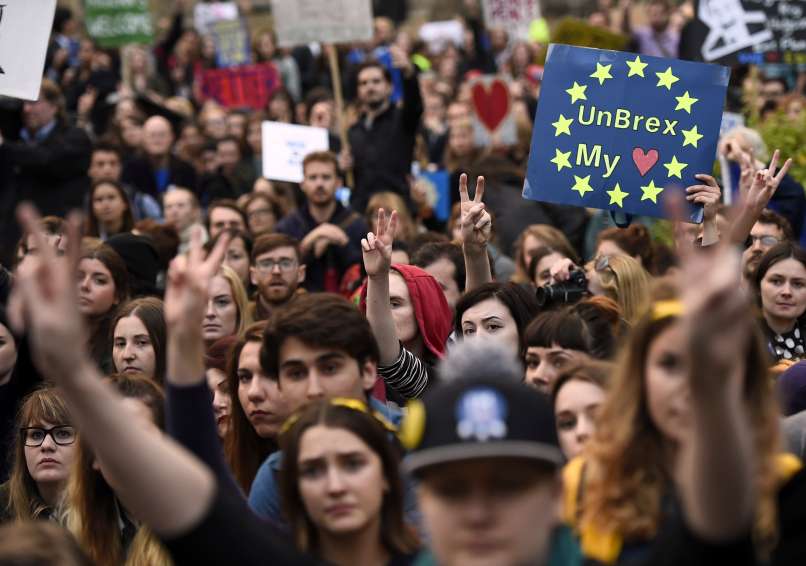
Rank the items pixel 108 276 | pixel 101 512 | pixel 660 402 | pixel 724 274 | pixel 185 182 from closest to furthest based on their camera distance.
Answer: pixel 724 274, pixel 660 402, pixel 101 512, pixel 108 276, pixel 185 182

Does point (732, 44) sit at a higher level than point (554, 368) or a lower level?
higher

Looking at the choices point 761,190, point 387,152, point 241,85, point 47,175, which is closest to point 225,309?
point 761,190

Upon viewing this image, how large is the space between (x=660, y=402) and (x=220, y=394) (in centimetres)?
337

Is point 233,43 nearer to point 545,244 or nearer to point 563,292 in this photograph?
point 545,244

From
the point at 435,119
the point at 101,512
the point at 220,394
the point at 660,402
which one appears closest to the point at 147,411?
the point at 101,512

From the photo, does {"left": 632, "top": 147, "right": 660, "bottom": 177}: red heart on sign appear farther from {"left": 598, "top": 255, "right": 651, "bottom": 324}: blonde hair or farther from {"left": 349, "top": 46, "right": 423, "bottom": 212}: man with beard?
{"left": 349, "top": 46, "right": 423, "bottom": 212}: man with beard

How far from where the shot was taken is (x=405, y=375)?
19.2 ft

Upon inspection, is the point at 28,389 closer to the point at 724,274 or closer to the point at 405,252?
the point at 405,252

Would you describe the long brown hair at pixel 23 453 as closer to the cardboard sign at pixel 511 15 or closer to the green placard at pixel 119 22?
the green placard at pixel 119 22

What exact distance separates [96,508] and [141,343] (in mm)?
1798

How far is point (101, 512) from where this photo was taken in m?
5.00

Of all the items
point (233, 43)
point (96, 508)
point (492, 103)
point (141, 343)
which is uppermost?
point (233, 43)

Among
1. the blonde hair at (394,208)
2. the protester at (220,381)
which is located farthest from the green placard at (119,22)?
the protester at (220,381)

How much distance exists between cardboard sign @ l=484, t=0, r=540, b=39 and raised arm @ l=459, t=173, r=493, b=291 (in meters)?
14.1
